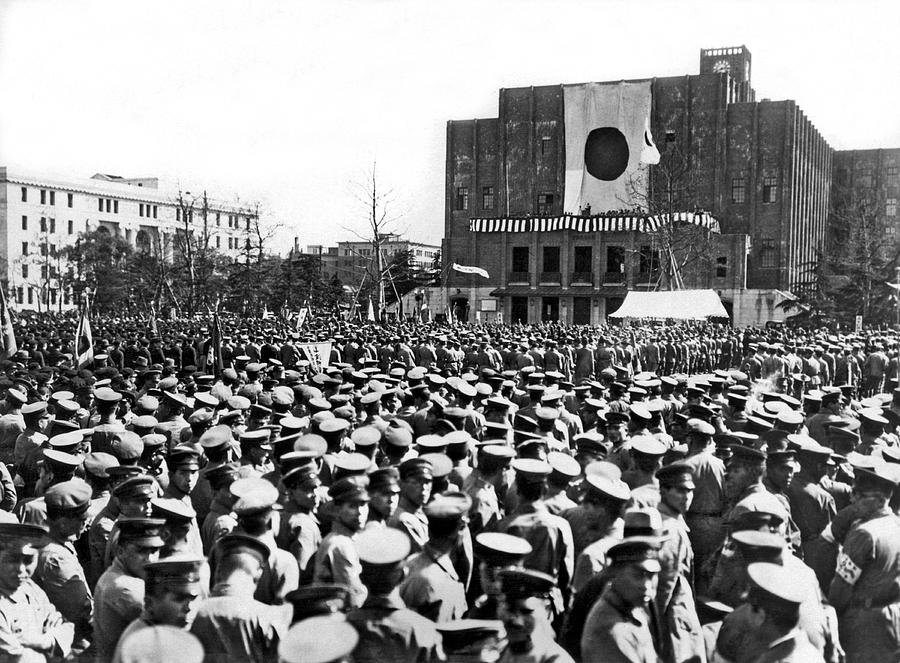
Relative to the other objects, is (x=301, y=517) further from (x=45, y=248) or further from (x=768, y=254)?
(x=45, y=248)

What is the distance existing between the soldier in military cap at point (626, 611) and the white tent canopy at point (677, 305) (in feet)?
68.7

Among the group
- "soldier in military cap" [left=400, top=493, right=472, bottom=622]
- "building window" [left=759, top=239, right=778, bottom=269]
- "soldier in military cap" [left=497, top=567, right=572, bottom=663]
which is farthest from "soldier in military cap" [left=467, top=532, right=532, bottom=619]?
"building window" [left=759, top=239, right=778, bottom=269]

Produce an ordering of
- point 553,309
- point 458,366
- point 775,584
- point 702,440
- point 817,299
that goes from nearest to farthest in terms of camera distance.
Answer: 1. point 775,584
2. point 702,440
3. point 458,366
4. point 817,299
5. point 553,309

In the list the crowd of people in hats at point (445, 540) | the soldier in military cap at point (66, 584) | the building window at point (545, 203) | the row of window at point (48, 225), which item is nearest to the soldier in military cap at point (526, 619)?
the crowd of people in hats at point (445, 540)

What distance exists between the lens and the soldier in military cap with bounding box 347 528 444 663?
11.3 ft

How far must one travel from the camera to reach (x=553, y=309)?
159ft

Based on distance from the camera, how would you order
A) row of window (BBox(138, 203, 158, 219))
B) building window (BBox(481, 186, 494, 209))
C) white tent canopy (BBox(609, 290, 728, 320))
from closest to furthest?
white tent canopy (BBox(609, 290, 728, 320)) → building window (BBox(481, 186, 494, 209)) → row of window (BBox(138, 203, 158, 219))

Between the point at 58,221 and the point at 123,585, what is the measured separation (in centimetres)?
7649

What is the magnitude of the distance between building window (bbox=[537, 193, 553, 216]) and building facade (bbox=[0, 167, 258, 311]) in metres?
20.0

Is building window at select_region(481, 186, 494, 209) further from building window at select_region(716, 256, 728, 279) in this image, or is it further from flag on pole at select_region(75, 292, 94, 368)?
flag on pole at select_region(75, 292, 94, 368)

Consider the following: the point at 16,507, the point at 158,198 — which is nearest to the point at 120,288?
the point at 158,198

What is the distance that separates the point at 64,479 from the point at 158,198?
84.8 metres

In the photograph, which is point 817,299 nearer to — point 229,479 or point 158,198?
point 229,479

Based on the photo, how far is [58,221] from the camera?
71625 millimetres
